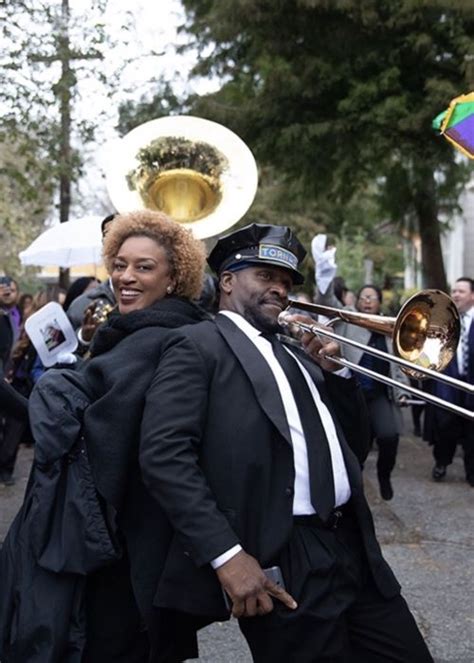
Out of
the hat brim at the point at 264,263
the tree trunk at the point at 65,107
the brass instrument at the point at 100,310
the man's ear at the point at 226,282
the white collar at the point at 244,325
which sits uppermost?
the tree trunk at the point at 65,107

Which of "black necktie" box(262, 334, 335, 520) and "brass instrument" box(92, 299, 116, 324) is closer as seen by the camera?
"black necktie" box(262, 334, 335, 520)

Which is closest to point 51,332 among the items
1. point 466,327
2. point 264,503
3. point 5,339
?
point 264,503

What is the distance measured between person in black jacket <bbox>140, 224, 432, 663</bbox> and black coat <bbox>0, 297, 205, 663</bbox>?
0.29 ft

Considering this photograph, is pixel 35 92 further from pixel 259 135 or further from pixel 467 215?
pixel 467 215

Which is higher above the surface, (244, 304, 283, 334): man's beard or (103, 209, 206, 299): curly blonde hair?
(103, 209, 206, 299): curly blonde hair

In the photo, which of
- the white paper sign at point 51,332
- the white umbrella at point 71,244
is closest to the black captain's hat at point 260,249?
the white paper sign at point 51,332

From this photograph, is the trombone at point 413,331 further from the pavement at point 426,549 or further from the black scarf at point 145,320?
the pavement at point 426,549

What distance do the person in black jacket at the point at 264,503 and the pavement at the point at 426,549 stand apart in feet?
6.08

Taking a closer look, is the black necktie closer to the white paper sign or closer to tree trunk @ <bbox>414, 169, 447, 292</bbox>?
the white paper sign

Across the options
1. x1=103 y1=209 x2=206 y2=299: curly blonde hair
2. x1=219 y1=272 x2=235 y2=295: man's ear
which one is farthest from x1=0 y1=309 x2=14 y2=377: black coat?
x1=219 y1=272 x2=235 y2=295: man's ear

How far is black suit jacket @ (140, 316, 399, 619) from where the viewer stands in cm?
264

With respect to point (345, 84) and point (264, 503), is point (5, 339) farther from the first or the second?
point (264, 503)

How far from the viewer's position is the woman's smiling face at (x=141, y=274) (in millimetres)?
3172

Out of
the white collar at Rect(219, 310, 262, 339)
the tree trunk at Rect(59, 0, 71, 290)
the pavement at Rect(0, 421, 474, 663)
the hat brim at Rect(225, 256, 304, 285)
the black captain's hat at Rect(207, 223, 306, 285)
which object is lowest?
the pavement at Rect(0, 421, 474, 663)
